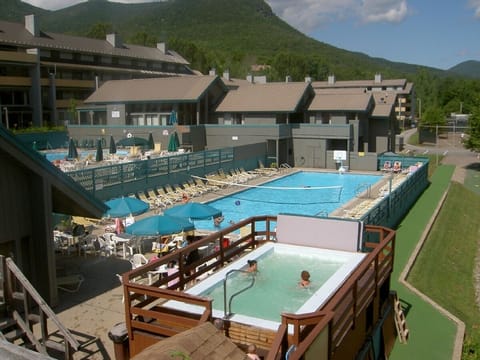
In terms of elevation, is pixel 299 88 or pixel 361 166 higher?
pixel 299 88

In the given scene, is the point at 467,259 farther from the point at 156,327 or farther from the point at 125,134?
the point at 125,134

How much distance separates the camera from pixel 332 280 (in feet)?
30.7

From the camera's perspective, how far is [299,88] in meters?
43.8

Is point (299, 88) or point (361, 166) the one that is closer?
point (361, 166)

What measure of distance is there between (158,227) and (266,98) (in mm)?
30900

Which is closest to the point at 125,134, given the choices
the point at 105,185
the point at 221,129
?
the point at 221,129

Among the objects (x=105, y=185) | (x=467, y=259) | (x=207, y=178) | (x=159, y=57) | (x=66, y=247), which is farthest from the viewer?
(x=159, y=57)

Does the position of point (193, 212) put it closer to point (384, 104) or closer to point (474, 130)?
point (474, 130)

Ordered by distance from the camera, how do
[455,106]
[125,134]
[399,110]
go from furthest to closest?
[455,106] → [399,110] → [125,134]

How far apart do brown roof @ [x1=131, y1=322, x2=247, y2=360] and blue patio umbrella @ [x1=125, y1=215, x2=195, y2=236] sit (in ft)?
30.9

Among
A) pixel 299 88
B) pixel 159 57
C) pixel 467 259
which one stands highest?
pixel 159 57

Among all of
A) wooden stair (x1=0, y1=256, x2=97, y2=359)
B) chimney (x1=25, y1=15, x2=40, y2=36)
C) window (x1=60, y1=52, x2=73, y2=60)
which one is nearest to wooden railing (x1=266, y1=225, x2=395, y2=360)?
wooden stair (x1=0, y1=256, x2=97, y2=359)

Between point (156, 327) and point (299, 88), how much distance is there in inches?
1513

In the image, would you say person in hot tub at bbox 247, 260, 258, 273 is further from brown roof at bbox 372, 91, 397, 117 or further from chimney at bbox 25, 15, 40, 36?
chimney at bbox 25, 15, 40, 36
